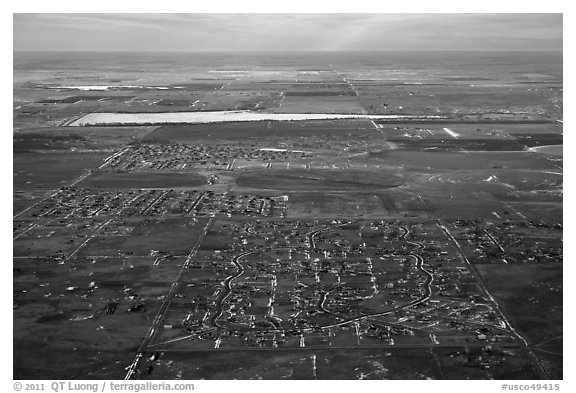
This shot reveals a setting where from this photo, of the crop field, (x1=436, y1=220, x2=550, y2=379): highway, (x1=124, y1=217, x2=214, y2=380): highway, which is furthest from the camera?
the crop field

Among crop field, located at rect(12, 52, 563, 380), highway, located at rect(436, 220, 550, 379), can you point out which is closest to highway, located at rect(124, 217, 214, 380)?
crop field, located at rect(12, 52, 563, 380)

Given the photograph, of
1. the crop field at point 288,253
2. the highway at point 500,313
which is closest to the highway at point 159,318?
the crop field at point 288,253

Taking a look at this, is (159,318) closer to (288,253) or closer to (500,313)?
(288,253)

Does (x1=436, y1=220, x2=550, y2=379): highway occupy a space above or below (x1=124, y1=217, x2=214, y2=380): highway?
below

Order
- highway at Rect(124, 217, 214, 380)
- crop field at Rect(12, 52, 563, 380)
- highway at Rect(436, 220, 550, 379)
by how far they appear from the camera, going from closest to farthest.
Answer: highway at Rect(436, 220, 550, 379) → highway at Rect(124, 217, 214, 380) → crop field at Rect(12, 52, 563, 380)

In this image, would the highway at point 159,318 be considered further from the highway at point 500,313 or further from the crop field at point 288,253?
the highway at point 500,313

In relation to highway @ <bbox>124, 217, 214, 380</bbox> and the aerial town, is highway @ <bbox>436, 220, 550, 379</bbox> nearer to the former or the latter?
the aerial town
